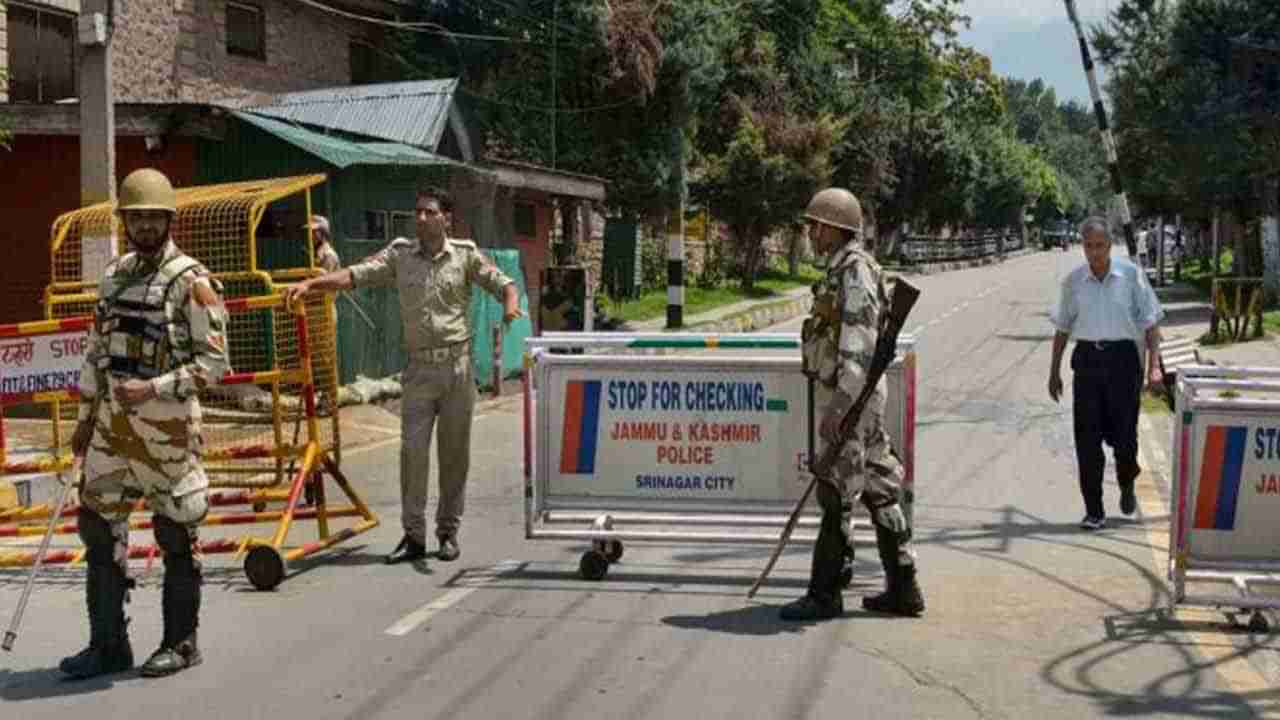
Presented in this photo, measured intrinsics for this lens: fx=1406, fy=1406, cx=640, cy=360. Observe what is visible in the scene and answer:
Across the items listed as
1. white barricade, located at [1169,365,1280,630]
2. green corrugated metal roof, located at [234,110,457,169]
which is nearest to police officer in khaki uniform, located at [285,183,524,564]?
white barricade, located at [1169,365,1280,630]

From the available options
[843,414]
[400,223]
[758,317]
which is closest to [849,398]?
[843,414]

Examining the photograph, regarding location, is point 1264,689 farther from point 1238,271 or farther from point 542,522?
point 1238,271

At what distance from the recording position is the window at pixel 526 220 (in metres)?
23.6

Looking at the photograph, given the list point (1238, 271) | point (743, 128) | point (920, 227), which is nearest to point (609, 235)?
point (743, 128)

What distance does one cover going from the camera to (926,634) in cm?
621

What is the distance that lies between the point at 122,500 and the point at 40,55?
1706 cm

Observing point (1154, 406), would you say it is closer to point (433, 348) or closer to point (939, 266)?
point (433, 348)

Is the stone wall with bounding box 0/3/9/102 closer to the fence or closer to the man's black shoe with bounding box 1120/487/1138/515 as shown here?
the man's black shoe with bounding box 1120/487/1138/515

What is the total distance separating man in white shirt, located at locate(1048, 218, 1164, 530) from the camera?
855 centimetres

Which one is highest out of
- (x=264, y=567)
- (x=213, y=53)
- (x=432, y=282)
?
(x=213, y=53)

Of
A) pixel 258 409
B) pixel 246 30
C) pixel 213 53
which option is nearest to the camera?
pixel 258 409

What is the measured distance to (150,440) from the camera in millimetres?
5613

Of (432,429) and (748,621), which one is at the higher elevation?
(432,429)

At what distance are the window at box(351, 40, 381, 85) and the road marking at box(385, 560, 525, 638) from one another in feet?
67.1
